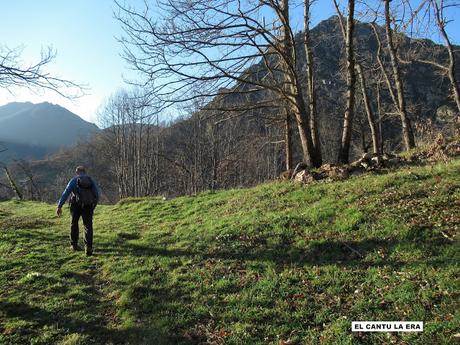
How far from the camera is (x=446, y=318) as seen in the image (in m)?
4.54

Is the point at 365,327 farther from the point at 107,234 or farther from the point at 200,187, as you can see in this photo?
the point at 200,187

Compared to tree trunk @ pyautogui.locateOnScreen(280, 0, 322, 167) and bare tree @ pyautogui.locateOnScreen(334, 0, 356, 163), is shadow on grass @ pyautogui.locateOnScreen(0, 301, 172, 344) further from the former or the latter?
bare tree @ pyautogui.locateOnScreen(334, 0, 356, 163)

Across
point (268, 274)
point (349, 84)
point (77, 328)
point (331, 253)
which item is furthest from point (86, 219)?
point (349, 84)

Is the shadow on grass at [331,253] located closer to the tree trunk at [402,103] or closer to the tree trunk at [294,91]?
the tree trunk at [294,91]

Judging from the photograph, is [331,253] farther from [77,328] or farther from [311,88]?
[311,88]

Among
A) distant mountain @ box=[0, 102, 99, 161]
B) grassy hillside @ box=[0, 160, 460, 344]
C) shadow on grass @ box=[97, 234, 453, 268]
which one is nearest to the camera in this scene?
grassy hillside @ box=[0, 160, 460, 344]

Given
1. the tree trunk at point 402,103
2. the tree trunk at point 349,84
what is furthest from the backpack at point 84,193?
the tree trunk at point 402,103

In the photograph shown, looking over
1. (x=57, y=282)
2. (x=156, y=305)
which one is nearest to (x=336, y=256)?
(x=156, y=305)

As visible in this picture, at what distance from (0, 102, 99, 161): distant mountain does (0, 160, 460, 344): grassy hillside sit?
353 feet

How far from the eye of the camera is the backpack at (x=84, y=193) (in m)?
9.54

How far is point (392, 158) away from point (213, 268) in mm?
7214

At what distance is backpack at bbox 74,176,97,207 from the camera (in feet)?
31.3

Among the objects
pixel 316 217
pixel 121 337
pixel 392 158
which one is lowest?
pixel 121 337

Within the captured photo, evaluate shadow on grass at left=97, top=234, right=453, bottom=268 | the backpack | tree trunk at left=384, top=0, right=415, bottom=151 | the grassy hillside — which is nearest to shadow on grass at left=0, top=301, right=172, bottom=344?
the grassy hillside
